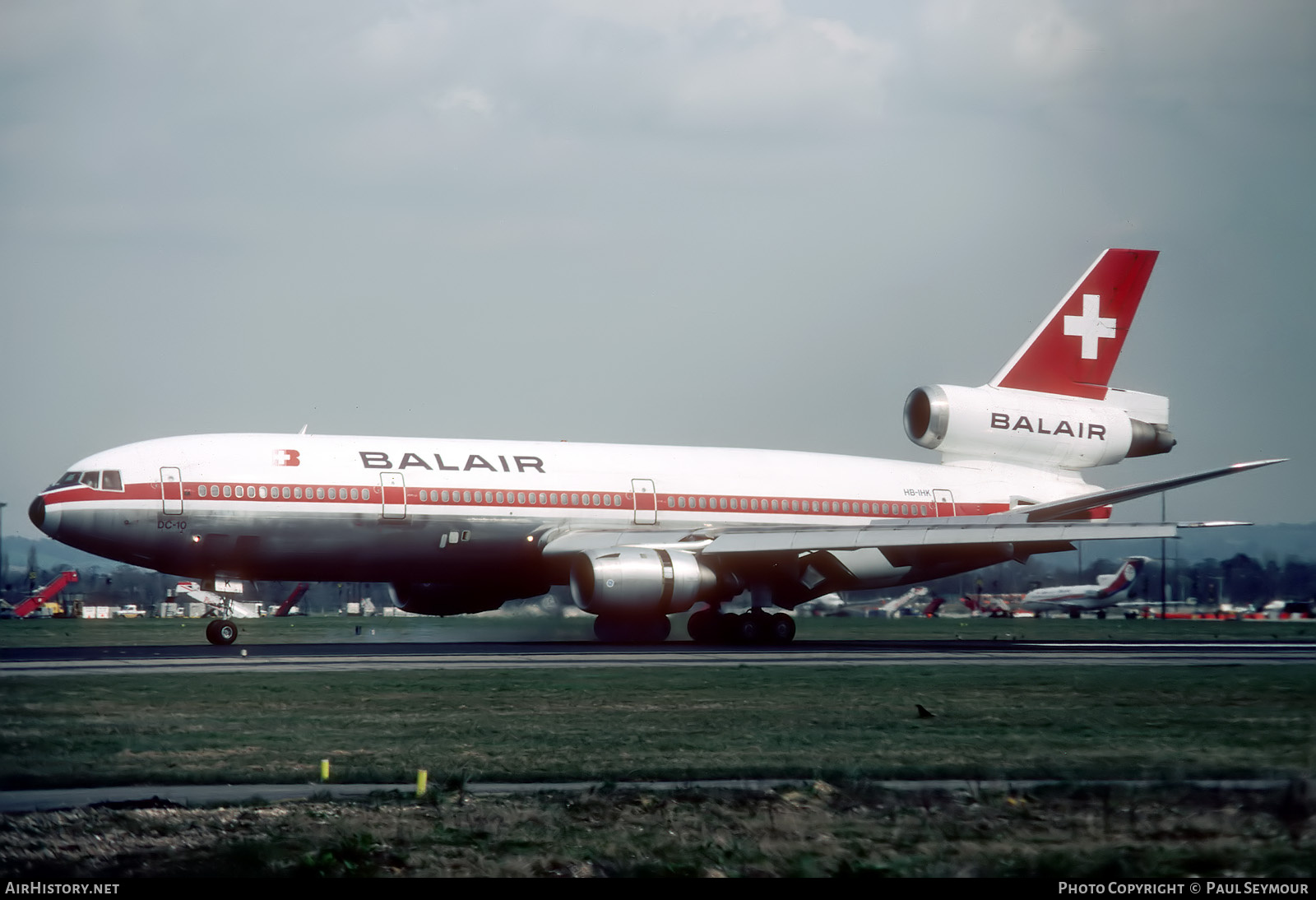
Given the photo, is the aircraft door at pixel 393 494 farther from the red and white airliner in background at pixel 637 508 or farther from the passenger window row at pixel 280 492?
the passenger window row at pixel 280 492

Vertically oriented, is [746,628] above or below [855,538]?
below

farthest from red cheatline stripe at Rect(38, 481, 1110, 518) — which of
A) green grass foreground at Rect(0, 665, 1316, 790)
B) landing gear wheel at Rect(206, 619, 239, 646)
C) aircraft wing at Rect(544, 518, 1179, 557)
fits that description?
green grass foreground at Rect(0, 665, 1316, 790)

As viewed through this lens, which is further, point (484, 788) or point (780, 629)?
point (780, 629)

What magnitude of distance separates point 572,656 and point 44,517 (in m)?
13.3

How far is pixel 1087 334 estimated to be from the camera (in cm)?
4628

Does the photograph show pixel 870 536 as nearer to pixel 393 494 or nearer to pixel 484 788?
pixel 393 494

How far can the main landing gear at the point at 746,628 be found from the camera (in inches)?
1523

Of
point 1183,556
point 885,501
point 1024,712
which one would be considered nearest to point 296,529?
point 885,501

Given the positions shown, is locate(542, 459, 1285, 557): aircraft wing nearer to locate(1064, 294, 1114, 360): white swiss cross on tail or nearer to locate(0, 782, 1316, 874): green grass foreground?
locate(1064, 294, 1114, 360): white swiss cross on tail

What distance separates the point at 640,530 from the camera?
3884cm

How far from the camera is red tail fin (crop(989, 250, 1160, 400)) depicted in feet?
150

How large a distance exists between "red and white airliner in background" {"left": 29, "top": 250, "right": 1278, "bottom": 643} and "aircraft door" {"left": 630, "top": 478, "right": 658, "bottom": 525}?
2.2 inches

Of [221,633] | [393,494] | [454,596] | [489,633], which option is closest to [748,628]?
[489,633]

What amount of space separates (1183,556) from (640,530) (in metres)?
47.0
